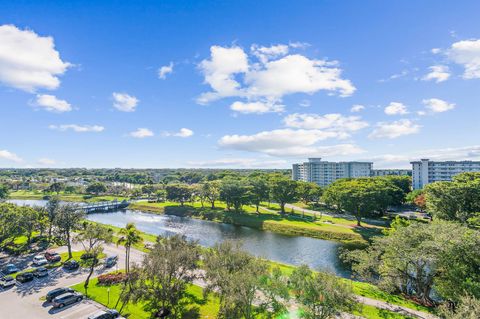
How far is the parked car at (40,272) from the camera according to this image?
119 ft

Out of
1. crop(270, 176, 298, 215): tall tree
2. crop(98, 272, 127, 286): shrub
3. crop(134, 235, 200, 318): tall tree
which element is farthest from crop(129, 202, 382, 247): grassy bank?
crop(98, 272, 127, 286): shrub

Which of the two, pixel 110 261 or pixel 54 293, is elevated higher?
pixel 54 293

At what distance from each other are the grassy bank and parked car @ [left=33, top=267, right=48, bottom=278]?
165 ft

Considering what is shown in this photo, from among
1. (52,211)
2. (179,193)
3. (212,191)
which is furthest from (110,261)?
(179,193)

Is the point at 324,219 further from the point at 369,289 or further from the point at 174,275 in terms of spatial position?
the point at 174,275

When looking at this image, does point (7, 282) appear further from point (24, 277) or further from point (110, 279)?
point (110, 279)

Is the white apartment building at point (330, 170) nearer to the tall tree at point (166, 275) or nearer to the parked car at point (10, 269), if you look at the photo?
the tall tree at point (166, 275)

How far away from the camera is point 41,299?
98.6 ft

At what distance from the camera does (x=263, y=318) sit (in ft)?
80.8

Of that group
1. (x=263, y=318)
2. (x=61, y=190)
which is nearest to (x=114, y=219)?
(x=263, y=318)

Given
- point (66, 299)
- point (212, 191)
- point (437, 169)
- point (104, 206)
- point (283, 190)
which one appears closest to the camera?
point (66, 299)

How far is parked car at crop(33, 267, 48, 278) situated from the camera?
3622cm

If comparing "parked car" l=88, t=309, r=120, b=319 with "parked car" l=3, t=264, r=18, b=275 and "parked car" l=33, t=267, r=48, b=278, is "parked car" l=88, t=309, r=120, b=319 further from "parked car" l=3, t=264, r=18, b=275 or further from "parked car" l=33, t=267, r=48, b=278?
"parked car" l=3, t=264, r=18, b=275

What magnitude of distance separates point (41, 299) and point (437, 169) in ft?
482
